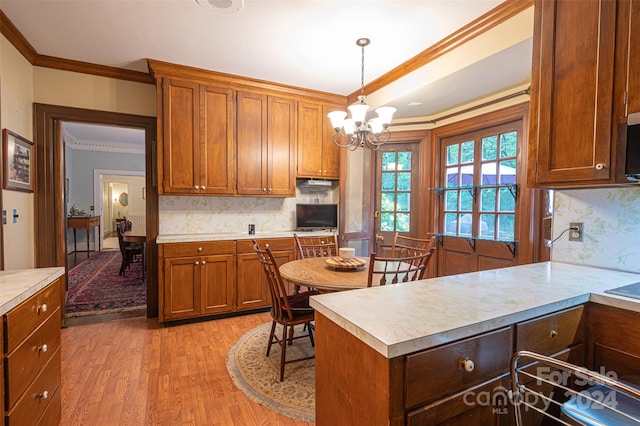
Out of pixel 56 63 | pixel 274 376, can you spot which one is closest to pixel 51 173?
pixel 56 63

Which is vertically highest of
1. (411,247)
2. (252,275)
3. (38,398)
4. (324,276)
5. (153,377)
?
(411,247)

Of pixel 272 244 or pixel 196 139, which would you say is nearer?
pixel 196 139

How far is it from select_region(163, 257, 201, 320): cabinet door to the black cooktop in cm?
318

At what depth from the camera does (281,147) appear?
12.4ft

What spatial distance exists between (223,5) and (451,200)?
3.15 meters

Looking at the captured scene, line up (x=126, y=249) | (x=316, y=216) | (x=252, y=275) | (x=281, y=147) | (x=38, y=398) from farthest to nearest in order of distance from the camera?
(x=126, y=249) → (x=316, y=216) → (x=281, y=147) → (x=252, y=275) → (x=38, y=398)

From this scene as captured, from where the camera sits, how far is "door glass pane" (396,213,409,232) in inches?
164

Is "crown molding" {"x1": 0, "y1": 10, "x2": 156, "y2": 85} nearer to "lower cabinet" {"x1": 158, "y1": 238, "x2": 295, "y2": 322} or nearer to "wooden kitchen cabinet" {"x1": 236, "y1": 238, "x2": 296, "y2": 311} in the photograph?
"lower cabinet" {"x1": 158, "y1": 238, "x2": 295, "y2": 322}

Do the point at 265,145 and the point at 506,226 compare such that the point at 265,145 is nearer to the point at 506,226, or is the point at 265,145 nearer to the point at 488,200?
the point at 488,200

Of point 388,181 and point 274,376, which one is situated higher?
point 388,181

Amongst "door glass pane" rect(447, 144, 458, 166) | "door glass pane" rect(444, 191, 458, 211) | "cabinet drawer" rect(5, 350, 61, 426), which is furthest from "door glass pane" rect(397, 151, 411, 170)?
"cabinet drawer" rect(5, 350, 61, 426)

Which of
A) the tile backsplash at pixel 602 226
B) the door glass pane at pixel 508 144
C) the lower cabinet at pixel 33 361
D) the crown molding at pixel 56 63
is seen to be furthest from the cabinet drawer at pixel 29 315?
the door glass pane at pixel 508 144

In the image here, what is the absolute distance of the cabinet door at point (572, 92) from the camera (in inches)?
57.5

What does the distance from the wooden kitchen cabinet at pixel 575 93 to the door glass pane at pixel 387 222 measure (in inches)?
97.3
